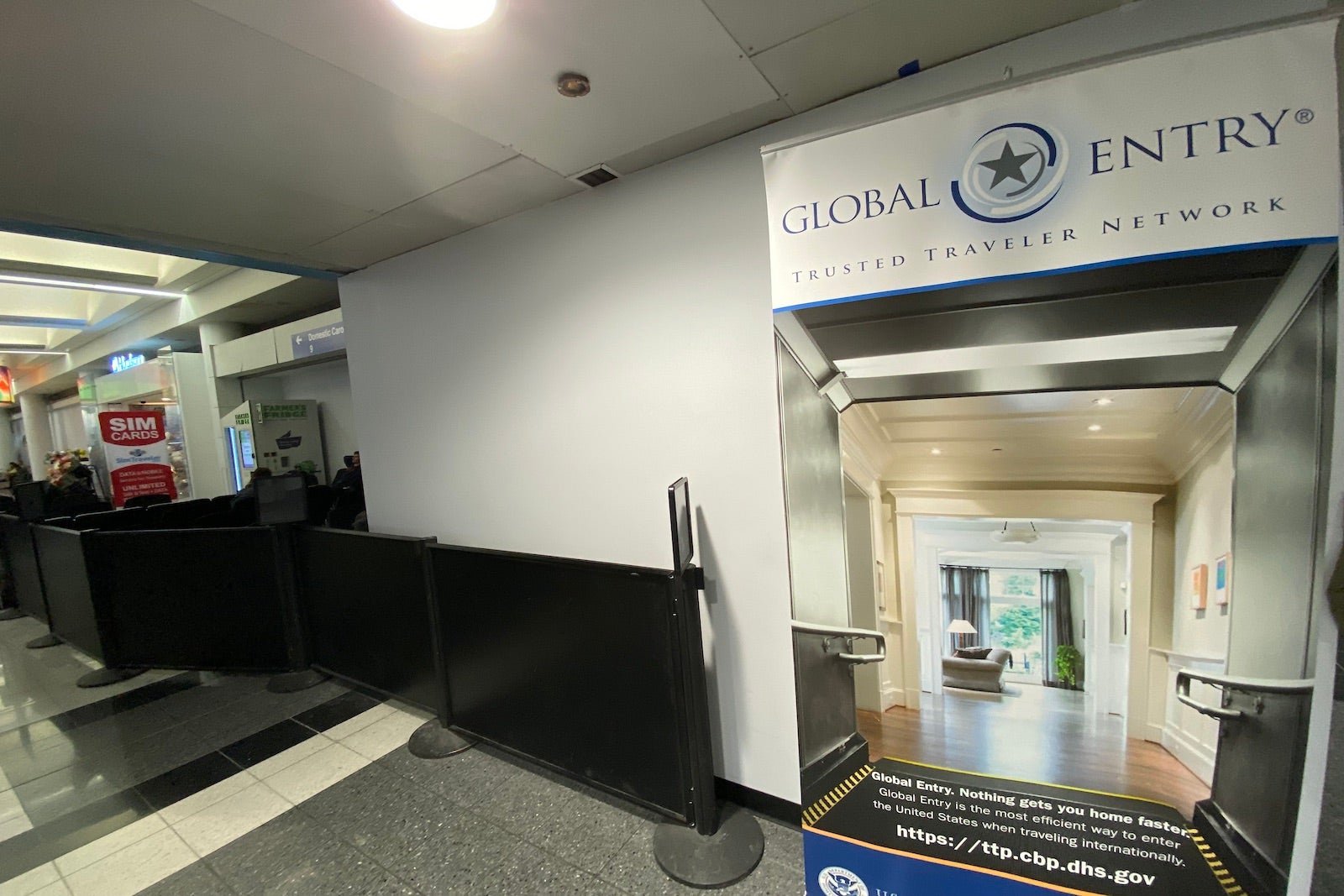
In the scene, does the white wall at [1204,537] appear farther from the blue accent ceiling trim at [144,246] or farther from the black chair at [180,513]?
the black chair at [180,513]

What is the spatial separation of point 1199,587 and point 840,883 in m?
1.13

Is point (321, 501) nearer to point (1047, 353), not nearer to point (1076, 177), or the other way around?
point (1047, 353)

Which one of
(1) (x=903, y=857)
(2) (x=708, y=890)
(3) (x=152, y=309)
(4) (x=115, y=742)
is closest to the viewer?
(1) (x=903, y=857)

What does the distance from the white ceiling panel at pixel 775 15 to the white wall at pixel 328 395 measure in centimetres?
653

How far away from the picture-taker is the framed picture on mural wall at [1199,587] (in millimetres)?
1109

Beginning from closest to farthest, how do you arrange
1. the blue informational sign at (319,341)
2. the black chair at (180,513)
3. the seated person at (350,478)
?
the black chair at (180,513)
the seated person at (350,478)
the blue informational sign at (319,341)

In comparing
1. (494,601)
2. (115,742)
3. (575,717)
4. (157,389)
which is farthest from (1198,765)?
(157,389)

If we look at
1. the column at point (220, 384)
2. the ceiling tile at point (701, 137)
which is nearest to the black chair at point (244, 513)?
the column at point (220, 384)

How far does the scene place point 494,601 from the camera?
233 cm

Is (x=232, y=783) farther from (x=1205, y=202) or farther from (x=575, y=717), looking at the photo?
(x=1205, y=202)

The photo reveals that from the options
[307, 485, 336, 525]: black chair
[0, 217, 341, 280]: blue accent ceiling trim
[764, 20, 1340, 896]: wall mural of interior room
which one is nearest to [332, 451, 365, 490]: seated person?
[307, 485, 336, 525]: black chair

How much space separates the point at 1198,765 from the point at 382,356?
3680 millimetres

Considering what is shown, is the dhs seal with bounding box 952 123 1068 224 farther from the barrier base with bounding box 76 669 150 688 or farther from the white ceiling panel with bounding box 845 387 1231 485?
the barrier base with bounding box 76 669 150 688

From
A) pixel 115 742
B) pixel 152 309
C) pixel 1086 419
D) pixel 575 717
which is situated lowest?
pixel 115 742
